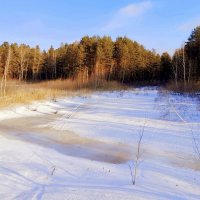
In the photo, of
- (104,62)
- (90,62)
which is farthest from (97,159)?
(104,62)

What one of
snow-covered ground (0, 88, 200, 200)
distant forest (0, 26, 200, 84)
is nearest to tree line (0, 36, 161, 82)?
distant forest (0, 26, 200, 84)

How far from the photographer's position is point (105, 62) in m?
53.2

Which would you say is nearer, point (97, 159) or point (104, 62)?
point (97, 159)

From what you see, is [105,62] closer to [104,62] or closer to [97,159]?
[104,62]

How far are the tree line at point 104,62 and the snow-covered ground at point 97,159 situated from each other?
31.4 m

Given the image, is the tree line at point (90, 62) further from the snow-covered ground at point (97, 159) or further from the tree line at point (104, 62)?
the snow-covered ground at point (97, 159)

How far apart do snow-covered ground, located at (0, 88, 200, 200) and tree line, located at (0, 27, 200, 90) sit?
31402 mm

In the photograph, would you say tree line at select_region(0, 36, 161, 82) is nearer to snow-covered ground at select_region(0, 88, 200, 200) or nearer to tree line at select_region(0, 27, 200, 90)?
tree line at select_region(0, 27, 200, 90)

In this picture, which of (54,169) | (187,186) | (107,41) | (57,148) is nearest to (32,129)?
(57,148)

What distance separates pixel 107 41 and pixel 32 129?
149 ft

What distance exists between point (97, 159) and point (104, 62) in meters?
47.2

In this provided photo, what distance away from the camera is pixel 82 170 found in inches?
212

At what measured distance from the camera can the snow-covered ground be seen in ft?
14.1

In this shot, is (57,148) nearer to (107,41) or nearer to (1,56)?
(107,41)
